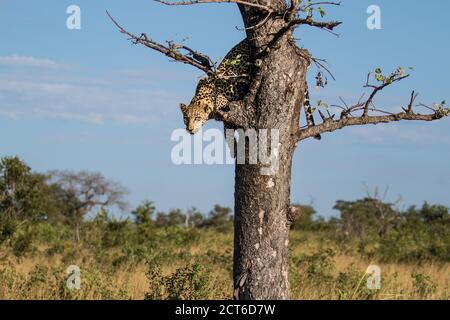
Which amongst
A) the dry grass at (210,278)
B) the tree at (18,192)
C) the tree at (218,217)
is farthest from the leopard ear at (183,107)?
the tree at (218,217)

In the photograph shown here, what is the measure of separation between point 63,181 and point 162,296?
113ft

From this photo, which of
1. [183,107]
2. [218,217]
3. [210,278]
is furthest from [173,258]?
[218,217]

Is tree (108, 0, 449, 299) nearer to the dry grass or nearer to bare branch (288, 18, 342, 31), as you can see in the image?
bare branch (288, 18, 342, 31)

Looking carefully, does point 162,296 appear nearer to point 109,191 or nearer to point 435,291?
point 435,291

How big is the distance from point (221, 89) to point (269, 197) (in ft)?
4.77

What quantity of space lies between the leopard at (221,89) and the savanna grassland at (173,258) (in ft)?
7.48

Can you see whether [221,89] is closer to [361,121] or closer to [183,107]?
[183,107]

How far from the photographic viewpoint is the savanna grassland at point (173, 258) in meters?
10.4

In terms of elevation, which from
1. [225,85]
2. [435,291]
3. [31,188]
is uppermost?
[225,85]

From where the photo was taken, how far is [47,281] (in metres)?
11.0

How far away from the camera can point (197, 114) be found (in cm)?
804

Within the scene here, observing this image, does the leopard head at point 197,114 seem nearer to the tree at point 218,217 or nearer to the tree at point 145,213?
the tree at point 145,213

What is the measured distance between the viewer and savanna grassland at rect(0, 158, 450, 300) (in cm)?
1040
